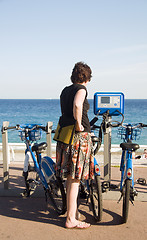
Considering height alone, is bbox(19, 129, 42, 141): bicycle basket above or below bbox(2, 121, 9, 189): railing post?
above

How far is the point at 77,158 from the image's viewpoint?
3.19m

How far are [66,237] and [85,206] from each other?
0.85 metres

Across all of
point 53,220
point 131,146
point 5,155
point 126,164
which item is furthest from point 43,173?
point 131,146

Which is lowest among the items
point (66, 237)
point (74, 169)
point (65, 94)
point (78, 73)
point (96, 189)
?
point (66, 237)

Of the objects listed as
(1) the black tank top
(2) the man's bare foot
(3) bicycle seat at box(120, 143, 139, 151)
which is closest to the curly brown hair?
(1) the black tank top

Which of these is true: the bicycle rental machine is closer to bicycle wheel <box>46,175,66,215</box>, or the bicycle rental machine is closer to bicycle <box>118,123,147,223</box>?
bicycle <box>118,123,147,223</box>

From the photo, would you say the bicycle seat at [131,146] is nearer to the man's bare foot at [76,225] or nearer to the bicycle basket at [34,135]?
the man's bare foot at [76,225]

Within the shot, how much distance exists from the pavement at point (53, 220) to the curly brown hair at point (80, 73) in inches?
58.7

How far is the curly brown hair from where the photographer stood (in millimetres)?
3225

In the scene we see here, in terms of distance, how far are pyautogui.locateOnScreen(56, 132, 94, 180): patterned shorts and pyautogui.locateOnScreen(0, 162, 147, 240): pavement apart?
60 cm

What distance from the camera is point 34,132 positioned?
4.29 m

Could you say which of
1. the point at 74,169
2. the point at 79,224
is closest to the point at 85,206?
the point at 79,224

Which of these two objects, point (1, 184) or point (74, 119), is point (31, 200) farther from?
point (74, 119)

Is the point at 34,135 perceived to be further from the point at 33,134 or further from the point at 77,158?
the point at 77,158
